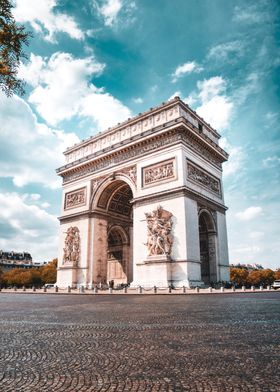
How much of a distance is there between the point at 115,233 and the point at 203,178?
1185cm

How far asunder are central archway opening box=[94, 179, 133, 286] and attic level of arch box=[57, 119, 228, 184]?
7.64 feet

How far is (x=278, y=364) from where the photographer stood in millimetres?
2703

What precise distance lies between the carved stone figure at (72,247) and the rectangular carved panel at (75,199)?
2.48 meters

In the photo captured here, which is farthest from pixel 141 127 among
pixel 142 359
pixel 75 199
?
pixel 142 359

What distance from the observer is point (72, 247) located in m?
29.5

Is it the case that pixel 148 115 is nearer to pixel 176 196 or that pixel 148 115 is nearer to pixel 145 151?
pixel 145 151

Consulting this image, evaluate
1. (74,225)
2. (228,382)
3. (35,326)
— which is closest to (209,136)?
(74,225)

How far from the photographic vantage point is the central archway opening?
96.4 feet

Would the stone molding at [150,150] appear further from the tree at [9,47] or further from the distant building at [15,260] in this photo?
the distant building at [15,260]

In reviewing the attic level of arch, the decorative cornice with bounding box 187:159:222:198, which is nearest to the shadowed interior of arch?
the decorative cornice with bounding box 187:159:222:198

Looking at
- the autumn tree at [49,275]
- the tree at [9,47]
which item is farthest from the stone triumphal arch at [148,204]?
the autumn tree at [49,275]

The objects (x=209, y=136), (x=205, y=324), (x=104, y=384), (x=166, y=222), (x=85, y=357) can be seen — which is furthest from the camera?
(x=209, y=136)

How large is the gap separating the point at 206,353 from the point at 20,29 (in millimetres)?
6877

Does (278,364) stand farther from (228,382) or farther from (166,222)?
(166,222)
